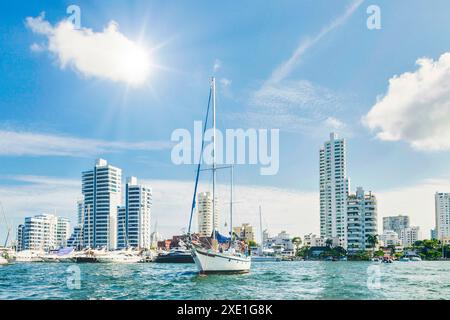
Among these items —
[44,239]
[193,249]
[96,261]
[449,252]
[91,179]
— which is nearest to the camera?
[91,179]

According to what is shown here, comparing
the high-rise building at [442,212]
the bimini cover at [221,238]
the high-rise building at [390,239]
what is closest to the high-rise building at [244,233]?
the bimini cover at [221,238]

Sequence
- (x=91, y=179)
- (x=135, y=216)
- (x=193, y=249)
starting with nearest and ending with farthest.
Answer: (x=91, y=179) < (x=193, y=249) < (x=135, y=216)

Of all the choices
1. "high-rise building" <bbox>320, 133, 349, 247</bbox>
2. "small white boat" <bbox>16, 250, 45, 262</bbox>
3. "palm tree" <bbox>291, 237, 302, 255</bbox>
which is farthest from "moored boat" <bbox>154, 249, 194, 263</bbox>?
"palm tree" <bbox>291, 237, 302, 255</bbox>

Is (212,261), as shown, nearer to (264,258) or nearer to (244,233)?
(244,233)

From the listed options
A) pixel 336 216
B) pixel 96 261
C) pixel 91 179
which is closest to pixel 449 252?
pixel 336 216

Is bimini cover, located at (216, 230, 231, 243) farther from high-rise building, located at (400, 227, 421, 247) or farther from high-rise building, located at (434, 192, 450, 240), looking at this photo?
high-rise building, located at (400, 227, 421, 247)
